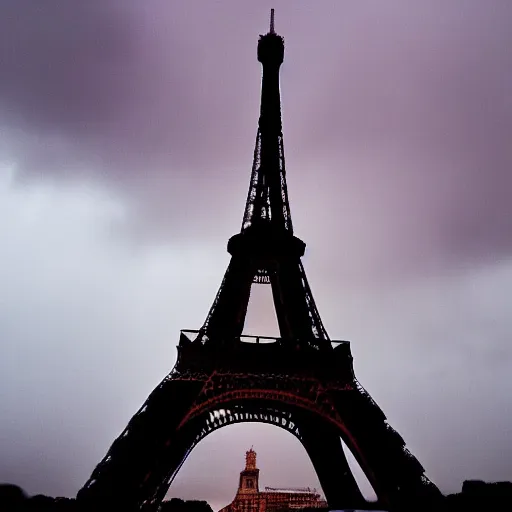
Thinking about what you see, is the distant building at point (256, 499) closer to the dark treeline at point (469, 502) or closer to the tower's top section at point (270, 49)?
the dark treeline at point (469, 502)

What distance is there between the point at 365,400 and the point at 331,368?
9.03 ft

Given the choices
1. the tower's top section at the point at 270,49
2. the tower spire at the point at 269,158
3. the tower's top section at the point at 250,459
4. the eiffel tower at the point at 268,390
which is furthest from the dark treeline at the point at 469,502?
the tower's top section at the point at 250,459

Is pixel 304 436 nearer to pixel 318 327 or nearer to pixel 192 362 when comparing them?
pixel 318 327

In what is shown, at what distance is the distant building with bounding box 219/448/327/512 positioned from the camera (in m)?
82.5

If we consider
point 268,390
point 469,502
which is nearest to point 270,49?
point 268,390

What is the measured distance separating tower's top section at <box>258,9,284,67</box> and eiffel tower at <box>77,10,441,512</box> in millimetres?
101

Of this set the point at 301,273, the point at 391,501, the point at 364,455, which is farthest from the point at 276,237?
the point at 391,501

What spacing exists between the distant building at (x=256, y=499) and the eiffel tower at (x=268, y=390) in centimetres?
4510

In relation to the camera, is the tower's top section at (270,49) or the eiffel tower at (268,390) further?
the tower's top section at (270,49)

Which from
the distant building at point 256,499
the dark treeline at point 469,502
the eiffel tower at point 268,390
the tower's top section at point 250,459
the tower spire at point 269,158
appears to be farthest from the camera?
the tower's top section at point 250,459

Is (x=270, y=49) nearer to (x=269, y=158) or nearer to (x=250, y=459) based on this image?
(x=269, y=158)

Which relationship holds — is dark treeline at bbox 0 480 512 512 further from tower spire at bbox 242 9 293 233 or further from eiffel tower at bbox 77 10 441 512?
tower spire at bbox 242 9 293 233

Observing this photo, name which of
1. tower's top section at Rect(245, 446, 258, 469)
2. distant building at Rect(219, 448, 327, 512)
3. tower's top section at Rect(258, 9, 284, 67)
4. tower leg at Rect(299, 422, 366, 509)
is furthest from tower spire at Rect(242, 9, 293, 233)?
tower's top section at Rect(245, 446, 258, 469)

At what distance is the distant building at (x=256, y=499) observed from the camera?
82.5m
